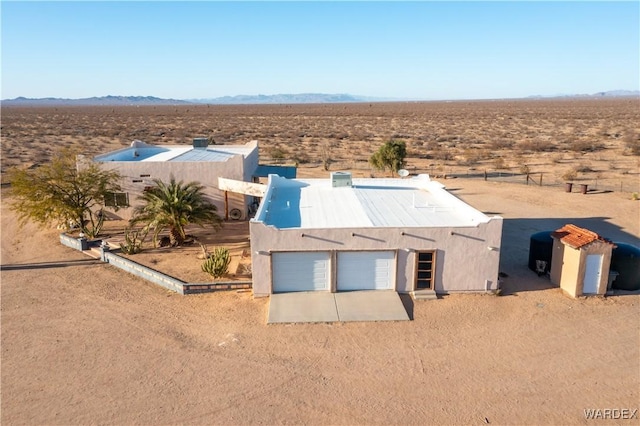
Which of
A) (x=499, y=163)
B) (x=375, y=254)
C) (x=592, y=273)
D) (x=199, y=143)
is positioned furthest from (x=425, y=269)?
(x=499, y=163)

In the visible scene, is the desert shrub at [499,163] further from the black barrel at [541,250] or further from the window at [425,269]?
the window at [425,269]

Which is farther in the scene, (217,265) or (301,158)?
(301,158)

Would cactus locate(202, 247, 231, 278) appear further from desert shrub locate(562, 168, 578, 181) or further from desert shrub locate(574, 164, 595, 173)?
desert shrub locate(574, 164, 595, 173)

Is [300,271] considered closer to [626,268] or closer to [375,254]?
[375,254]

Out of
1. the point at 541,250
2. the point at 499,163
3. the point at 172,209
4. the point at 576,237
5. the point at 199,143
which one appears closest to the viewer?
the point at 576,237

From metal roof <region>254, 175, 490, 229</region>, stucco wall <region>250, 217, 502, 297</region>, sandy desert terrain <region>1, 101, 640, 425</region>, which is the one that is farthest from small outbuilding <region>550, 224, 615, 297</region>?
metal roof <region>254, 175, 490, 229</region>

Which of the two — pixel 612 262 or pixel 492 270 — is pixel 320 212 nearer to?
pixel 492 270

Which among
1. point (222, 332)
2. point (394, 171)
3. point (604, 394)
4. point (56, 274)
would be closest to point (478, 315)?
point (604, 394)
